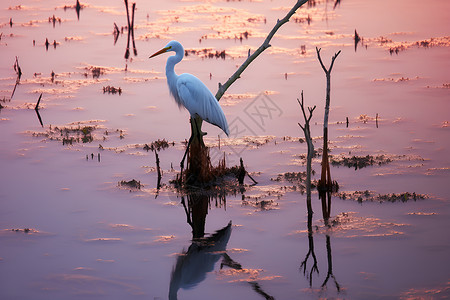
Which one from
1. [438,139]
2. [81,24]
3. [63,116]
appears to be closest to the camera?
[438,139]

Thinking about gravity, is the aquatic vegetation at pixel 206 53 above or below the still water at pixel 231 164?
above

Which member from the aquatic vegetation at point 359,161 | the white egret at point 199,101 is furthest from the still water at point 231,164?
the white egret at point 199,101

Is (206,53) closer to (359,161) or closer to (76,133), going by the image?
(76,133)

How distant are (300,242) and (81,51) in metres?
12.2

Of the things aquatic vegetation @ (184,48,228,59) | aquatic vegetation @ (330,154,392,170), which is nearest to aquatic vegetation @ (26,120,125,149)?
aquatic vegetation @ (330,154,392,170)

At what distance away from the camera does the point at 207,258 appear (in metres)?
8.26

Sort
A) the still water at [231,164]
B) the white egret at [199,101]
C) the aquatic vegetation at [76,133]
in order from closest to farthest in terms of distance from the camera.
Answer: the still water at [231,164]
the white egret at [199,101]
the aquatic vegetation at [76,133]

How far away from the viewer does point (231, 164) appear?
1133 cm

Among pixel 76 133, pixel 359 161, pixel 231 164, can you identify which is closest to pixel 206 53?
pixel 76 133

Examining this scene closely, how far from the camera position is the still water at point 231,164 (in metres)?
7.85

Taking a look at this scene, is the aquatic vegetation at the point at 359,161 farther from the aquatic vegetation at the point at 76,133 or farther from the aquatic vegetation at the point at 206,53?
the aquatic vegetation at the point at 206,53

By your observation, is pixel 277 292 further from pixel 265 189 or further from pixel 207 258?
pixel 265 189

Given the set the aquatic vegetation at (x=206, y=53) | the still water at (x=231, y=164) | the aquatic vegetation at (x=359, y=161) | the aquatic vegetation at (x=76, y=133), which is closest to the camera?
the still water at (x=231, y=164)

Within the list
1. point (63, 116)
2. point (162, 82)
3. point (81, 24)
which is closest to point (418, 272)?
point (63, 116)
